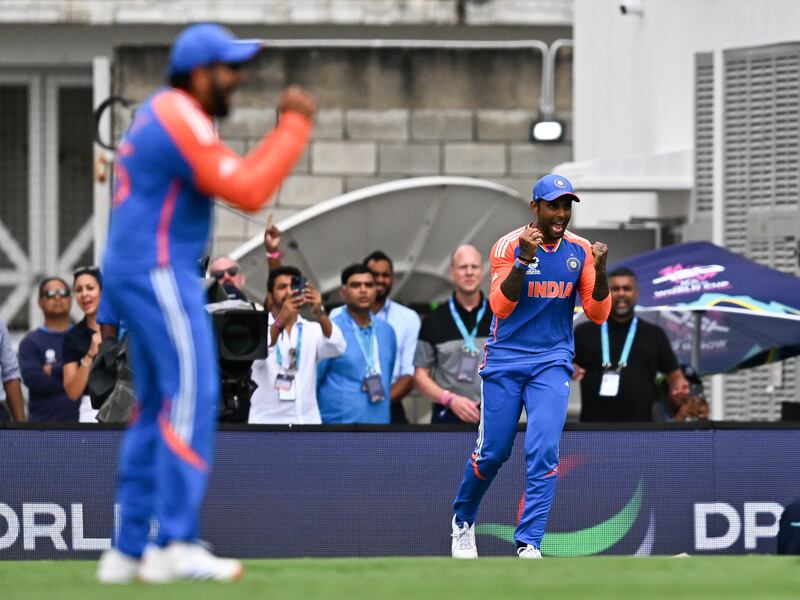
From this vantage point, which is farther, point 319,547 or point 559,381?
point 319,547

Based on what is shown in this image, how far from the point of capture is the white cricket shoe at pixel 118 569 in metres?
6.51

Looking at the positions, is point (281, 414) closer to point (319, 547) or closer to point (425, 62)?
point (319, 547)

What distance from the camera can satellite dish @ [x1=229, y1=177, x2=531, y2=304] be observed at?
15.9 meters

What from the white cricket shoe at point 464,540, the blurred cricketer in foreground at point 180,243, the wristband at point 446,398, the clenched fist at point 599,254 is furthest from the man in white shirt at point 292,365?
the blurred cricketer in foreground at point 180,243

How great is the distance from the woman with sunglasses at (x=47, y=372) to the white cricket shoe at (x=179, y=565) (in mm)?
6176

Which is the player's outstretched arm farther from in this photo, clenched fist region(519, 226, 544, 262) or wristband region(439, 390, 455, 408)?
wristband region(439, 390, 455, 408)

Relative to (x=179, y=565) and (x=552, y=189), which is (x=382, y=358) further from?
(x=179, y=565)

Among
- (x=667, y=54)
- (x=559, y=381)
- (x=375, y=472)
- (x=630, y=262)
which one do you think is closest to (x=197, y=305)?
(x=559, y=381)

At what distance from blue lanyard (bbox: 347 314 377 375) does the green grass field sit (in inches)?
178

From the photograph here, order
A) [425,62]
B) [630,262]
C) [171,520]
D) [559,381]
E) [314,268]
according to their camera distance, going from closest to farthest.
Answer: [171,520] → [559,381] → [630,262] → [314,268] → [425,62]

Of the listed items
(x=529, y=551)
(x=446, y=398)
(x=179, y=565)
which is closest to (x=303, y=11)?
(x=446, y=398)

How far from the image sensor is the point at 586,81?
63.8 feet

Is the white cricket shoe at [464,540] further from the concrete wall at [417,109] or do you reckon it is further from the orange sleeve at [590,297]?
the concrete wall at [417,109]

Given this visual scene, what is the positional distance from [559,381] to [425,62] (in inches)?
461
